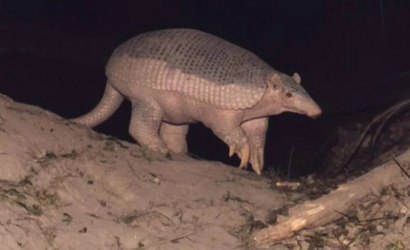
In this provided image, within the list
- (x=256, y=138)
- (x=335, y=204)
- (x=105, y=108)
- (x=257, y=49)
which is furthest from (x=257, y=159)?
(x=257, y=49)

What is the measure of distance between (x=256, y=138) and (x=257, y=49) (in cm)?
311

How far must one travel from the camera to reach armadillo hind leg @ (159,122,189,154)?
6527 mm

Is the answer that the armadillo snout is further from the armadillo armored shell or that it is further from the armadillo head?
the armadillo armored shell

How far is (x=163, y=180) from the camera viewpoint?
484 cm

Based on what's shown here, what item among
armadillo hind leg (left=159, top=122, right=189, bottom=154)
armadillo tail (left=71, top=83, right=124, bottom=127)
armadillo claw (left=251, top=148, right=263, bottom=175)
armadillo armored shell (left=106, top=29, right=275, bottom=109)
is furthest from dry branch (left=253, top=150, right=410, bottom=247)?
armadillo tail (left=71, top=83, right=124, bottom=127)

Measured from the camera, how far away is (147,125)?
5840mm

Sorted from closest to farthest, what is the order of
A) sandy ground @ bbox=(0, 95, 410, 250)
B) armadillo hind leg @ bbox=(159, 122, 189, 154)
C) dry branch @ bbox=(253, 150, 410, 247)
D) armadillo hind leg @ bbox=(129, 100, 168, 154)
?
1. sandy ground @ bbox=(0, 95, 410, 250)
2. dry branch @ bbox=(253, 150, 410, 247)
3. armadillo hind leg @ bbox=(129, 100, 168, 154)
4. armadillo hind leg @ bbox=(159, 122, 189, 154)

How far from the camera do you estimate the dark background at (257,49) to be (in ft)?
27.6

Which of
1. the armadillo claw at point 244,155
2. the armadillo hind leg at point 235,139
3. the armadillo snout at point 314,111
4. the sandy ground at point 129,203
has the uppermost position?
the armadillo snout at point 314,111

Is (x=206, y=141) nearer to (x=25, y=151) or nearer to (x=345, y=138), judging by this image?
(x=345, y=138)

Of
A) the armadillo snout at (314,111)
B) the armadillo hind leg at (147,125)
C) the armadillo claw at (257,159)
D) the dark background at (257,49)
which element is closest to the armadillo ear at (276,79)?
the armadillo snout at (314,111)

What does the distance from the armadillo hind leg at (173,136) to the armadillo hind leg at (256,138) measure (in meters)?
0.72

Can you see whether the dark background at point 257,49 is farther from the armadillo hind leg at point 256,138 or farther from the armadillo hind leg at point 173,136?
the armadillo hind leg at point 256,138

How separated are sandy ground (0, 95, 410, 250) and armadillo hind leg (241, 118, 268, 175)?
0.87 meters
